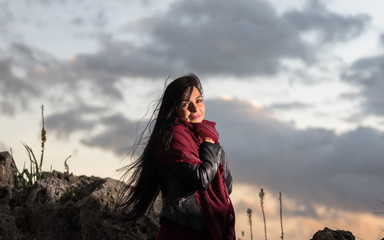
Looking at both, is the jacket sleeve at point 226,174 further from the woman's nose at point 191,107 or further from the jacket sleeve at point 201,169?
the woman's nose at point 191,107

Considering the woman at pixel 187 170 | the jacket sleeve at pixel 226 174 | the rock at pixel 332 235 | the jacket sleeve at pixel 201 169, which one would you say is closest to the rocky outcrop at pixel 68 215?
the woman at pixel 187 170

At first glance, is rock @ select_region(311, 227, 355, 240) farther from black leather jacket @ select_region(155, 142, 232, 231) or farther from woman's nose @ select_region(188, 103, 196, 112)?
woman's nose @ select_region(188, 103, 196, 112)

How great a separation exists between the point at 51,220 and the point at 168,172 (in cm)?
326

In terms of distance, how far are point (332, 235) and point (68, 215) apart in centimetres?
369

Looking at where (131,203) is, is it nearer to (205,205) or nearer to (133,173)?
(133,173)

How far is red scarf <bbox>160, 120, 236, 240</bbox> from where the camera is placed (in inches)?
180

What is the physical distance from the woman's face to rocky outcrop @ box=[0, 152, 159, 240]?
7.18 feet

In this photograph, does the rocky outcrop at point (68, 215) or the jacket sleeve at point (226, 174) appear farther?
the rocky outcrop at point (68, 215)

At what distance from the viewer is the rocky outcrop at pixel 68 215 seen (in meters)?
6.88

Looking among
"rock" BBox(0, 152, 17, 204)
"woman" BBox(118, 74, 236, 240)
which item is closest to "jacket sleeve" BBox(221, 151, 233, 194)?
"woman" BBox(118, 74, 236, 240)

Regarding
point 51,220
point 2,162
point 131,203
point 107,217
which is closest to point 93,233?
point 107,217

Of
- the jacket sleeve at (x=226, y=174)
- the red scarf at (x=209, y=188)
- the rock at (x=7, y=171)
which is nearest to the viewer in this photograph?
the red scarf at (x=209, y=188)

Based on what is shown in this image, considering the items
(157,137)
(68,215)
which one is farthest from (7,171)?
(157,137)

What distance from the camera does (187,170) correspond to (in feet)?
14.8
